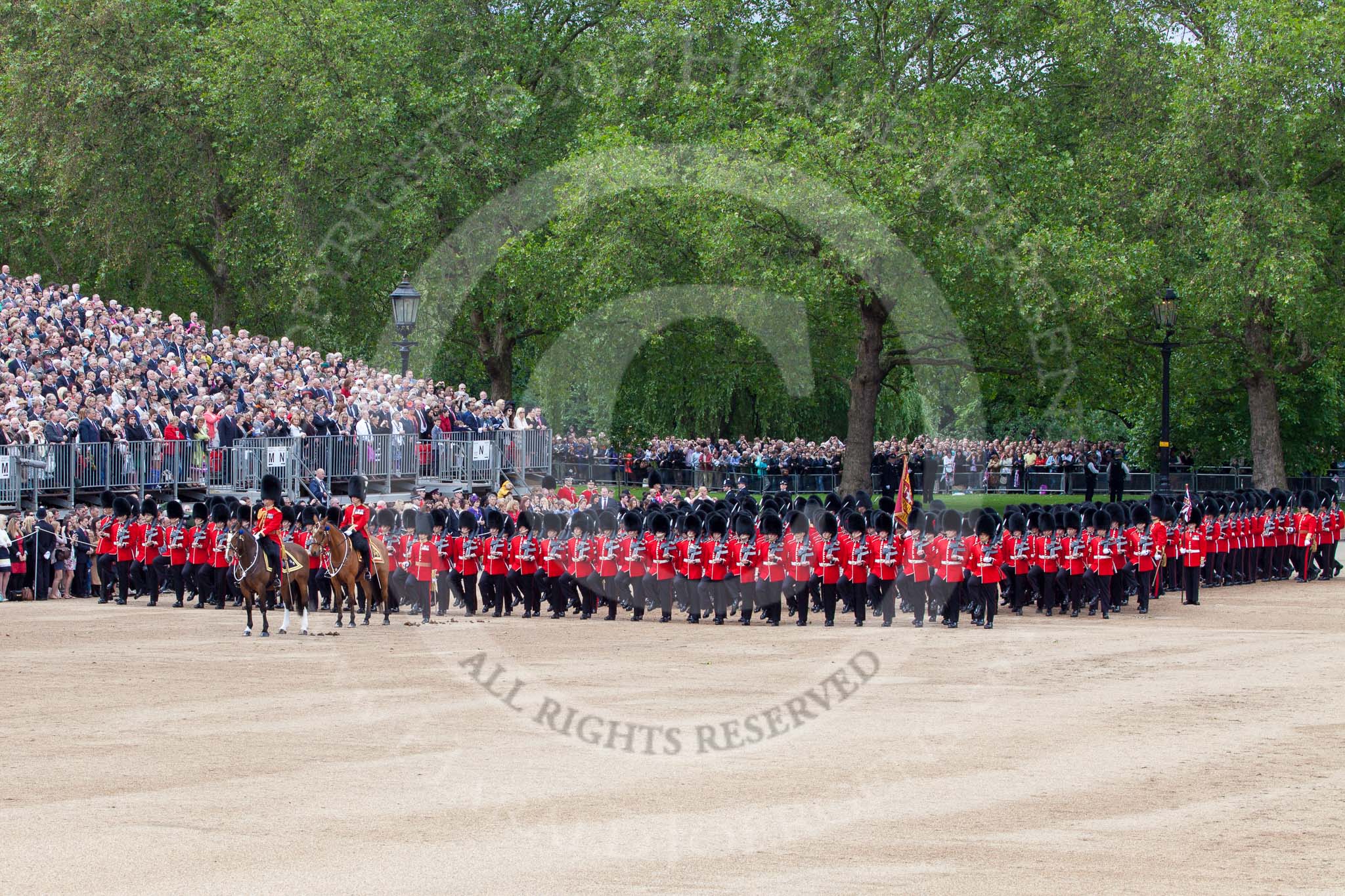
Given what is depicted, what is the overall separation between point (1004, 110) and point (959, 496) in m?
13.0

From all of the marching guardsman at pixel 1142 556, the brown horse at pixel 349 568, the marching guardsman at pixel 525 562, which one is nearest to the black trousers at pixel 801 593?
the marching guardsman at pixel 525 562

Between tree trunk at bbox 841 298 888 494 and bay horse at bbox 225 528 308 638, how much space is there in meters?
16.1

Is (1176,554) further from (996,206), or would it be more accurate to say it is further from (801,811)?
(801,811)

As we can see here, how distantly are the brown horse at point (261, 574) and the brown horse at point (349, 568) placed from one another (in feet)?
1.22

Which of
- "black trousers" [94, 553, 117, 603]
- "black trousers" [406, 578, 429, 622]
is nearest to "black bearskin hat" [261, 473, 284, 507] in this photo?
"black trousers" [406, 578, 429, 622]

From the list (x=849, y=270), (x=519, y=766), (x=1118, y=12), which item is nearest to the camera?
(x=519, y=766)

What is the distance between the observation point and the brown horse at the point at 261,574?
729 inches

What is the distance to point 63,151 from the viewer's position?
1570 inches

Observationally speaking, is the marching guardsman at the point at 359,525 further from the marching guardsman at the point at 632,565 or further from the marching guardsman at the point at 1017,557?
the marching guardsman at the point at 1017,557

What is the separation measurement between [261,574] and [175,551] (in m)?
4.52

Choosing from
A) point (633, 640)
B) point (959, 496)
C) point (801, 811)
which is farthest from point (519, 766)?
point (959, 496)

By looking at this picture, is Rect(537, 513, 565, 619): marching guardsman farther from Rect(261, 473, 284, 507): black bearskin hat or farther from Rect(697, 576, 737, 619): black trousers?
Rect(261, 473, 284, 507): black bearskin hat

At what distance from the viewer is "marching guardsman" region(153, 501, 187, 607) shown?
883 inches

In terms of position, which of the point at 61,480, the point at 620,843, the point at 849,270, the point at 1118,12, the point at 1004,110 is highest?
the point at 1118,12
